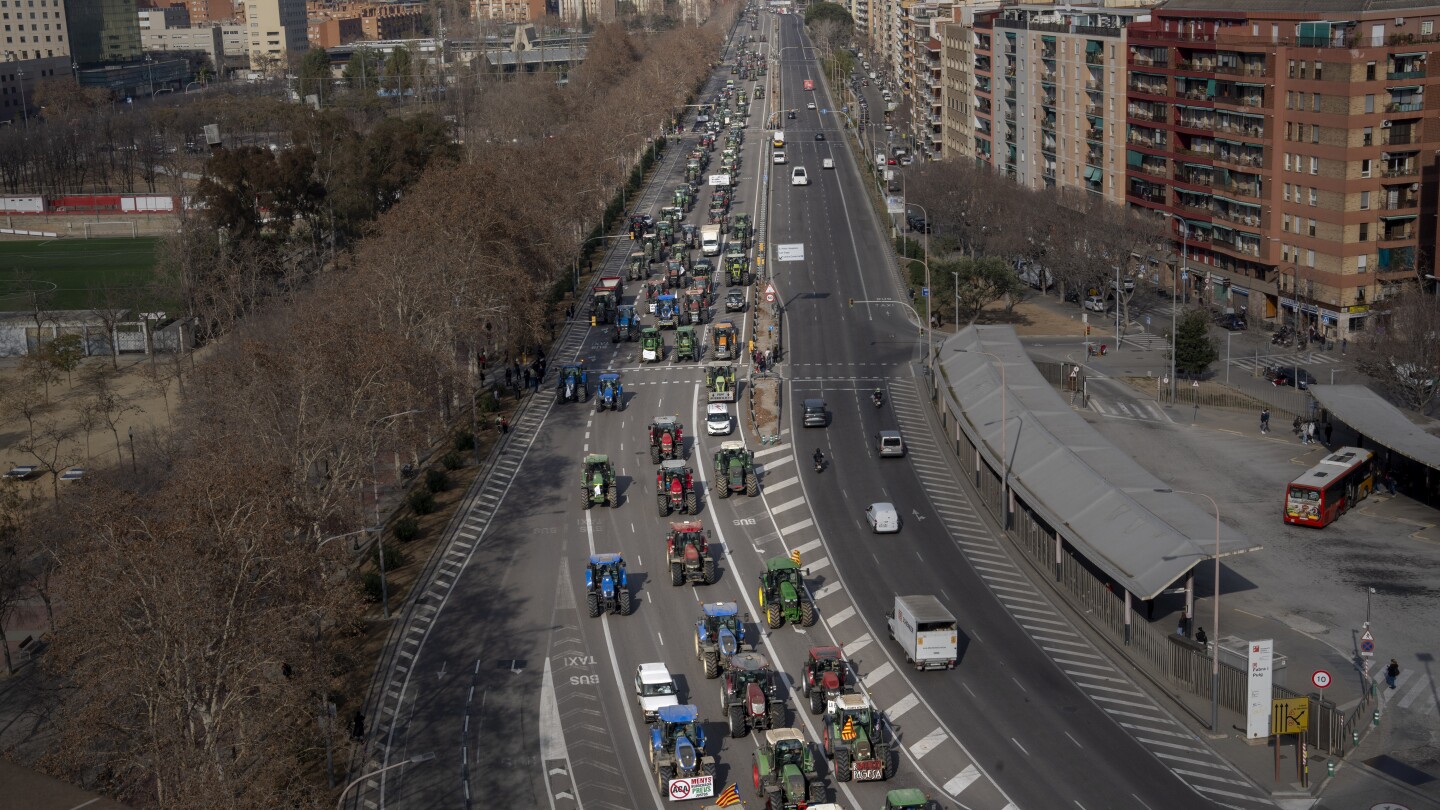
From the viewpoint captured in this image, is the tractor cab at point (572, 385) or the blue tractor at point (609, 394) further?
the tractor cab at point (572, 385)

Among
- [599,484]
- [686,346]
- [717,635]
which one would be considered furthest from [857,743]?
[686,346]

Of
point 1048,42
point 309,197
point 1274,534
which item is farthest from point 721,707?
point 1048,42

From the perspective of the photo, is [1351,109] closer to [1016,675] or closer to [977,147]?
[1016,675]

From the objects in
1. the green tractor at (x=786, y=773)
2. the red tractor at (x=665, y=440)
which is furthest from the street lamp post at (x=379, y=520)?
the green tractor at (x=786, y=773)

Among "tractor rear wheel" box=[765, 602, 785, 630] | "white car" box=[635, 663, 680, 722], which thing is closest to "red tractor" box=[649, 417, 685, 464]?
"tractor rear wheel" box=[765, 602, 785, 630]

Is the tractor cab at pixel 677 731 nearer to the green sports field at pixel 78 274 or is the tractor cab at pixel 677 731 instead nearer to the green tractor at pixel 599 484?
the green tractor at pixel 599 484

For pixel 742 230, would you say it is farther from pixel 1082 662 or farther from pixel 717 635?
pixel 1082 662
